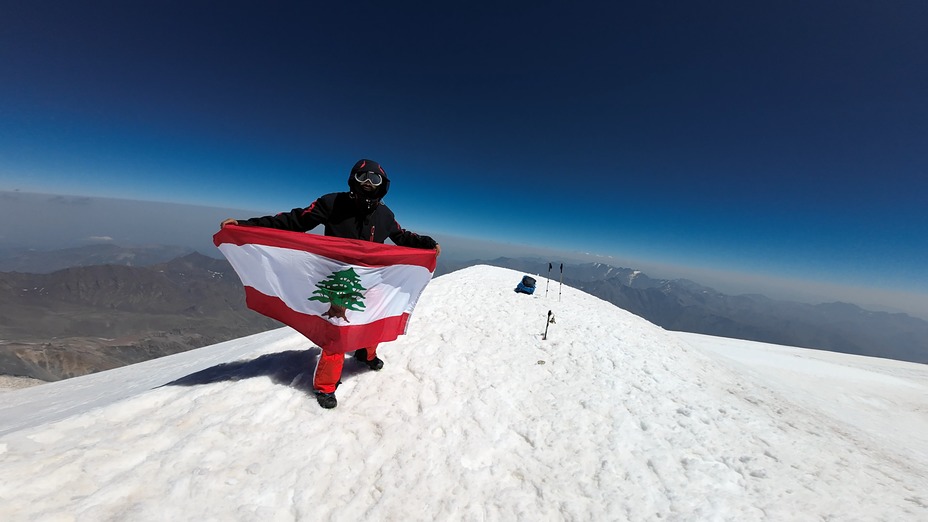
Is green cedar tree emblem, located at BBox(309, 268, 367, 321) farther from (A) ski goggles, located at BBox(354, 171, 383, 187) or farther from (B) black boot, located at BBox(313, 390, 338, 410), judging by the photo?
(A) ski goggles, located at BBox(354, 171, 383, 187)

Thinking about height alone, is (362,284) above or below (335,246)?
below

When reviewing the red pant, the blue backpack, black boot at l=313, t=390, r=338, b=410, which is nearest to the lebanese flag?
the red pant

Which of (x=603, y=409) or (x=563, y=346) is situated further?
(x=563, y=346)

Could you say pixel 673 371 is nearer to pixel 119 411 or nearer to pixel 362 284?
pixel 362 284

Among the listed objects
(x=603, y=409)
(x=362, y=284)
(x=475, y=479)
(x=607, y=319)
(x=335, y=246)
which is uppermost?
(x=335, y=246)

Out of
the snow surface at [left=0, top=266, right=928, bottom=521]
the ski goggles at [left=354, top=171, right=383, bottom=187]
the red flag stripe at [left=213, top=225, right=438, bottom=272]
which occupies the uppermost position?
the ski goggles at [left=354, top=171, right=383, bottom=187]

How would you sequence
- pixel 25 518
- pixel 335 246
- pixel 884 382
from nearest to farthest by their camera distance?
pixel 25 518 < pixel 335 246 < pixel 884 382

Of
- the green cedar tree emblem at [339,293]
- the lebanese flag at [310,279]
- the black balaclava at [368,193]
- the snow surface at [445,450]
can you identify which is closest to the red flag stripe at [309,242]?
the lebanese flag at [310,279]

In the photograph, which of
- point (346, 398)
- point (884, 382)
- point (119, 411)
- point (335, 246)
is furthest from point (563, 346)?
point (884, 382)
